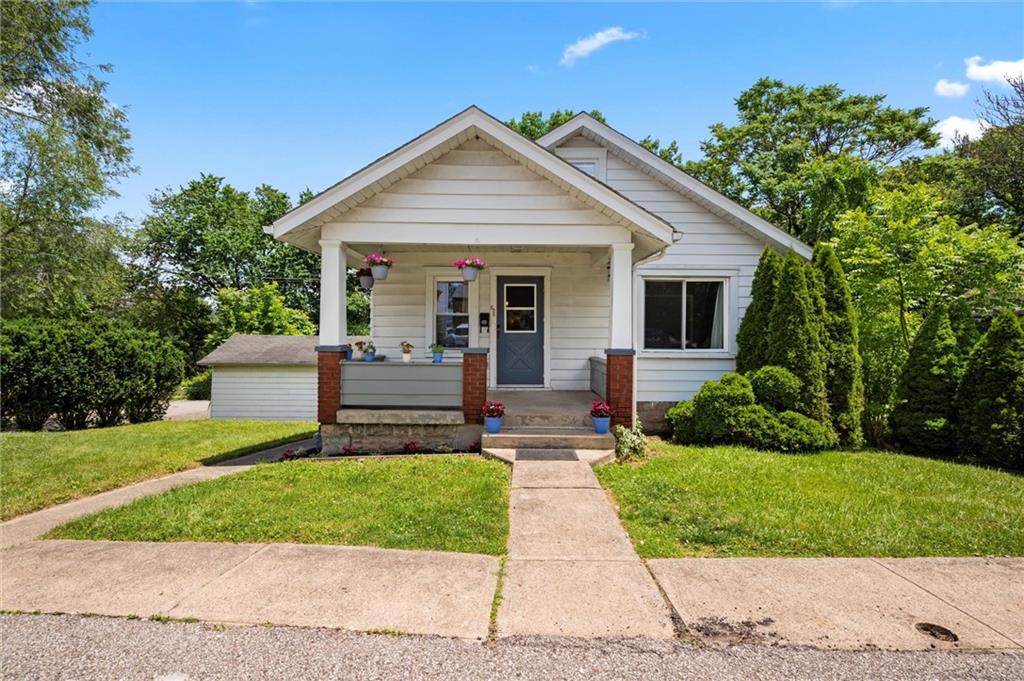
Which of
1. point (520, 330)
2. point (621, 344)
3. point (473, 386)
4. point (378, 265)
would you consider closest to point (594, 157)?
point (520, 330)

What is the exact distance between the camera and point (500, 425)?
7.21 meters

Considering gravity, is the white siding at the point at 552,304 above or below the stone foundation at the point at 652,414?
above

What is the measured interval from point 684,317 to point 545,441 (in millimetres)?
4391

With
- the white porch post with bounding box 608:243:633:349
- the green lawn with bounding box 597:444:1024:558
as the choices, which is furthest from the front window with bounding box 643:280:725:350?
the green lawn with bounding box 597:444:1024:558

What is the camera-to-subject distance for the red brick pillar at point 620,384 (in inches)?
287

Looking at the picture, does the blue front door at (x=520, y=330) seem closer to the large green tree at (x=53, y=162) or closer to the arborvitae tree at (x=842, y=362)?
the arborvitae tree at (x=842, y=362)

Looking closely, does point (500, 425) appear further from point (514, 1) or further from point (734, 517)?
point (514, 1)

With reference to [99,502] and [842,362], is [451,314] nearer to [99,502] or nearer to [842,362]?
[99,502]

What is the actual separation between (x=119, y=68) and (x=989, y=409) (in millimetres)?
24957

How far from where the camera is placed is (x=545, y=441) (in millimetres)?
6980

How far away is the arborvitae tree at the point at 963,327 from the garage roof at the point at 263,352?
620 inches

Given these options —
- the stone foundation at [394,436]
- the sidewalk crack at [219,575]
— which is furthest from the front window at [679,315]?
the sidewalk crack at [219,575]

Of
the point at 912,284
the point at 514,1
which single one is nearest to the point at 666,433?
the point at 912,284

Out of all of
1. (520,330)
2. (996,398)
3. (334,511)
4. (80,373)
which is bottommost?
(334,511)
